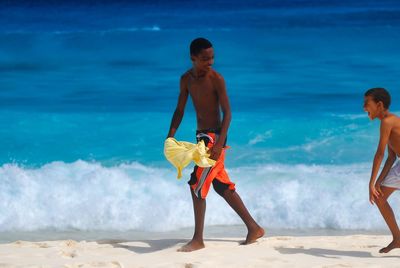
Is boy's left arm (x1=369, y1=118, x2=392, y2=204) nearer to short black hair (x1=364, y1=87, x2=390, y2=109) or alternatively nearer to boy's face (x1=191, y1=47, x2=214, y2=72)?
short black hair (x1=364, y1=87, x2=390, y2=109)

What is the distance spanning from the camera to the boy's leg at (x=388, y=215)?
5016mm

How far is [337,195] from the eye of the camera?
7438mm

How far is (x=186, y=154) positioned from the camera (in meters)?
5.21

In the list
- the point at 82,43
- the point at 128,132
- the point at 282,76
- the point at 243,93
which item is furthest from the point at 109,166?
the point at 82,43

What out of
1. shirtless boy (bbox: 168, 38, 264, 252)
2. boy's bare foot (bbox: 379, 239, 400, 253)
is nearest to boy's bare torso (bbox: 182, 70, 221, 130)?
shirtless boy (bbox: 168, 38, 264, 252)

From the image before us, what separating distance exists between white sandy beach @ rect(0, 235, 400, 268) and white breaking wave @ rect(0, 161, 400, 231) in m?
1.14

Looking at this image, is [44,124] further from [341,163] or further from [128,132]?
[341,163]

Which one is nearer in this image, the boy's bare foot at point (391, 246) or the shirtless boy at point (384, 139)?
the shirtless boy at point (384, 139)

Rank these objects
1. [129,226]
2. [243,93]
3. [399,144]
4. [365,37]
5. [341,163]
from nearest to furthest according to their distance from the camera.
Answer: [399,144]
[129,226]
[341,163]
[243,93]
[365,37]

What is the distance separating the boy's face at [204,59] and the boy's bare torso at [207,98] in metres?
0.08

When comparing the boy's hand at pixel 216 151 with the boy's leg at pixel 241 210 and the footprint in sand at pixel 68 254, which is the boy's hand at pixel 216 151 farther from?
the footprint in sand at pixel 68 254

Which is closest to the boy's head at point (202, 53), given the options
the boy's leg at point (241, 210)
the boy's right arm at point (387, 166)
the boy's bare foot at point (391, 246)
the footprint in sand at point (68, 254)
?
the boy's leg at point (241, 210)

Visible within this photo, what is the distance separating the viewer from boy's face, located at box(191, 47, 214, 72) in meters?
5.20

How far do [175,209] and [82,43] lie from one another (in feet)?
38.0
